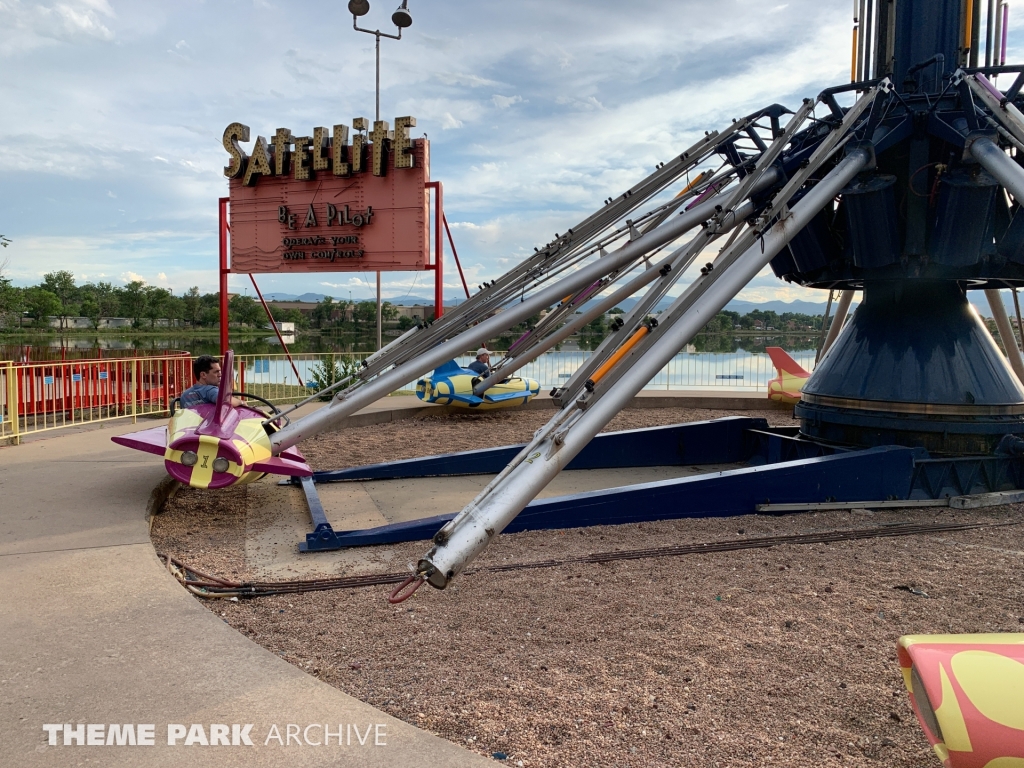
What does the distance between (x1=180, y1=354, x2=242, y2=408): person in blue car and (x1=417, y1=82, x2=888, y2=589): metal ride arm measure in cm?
384

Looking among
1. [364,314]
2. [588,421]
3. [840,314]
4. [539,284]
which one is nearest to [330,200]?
[539,284]

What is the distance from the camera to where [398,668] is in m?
3.54

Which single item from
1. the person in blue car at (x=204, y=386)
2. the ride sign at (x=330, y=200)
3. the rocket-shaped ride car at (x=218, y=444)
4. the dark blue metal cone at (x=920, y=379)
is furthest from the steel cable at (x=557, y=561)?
the ride sign at (x=330, y=200)

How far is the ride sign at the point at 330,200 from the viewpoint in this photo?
1460 centimetres

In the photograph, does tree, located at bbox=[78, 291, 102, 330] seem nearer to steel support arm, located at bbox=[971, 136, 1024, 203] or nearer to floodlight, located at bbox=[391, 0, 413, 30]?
floodlight, located at bbox=[391, 0, 413, 30]

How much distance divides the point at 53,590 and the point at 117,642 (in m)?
1.06

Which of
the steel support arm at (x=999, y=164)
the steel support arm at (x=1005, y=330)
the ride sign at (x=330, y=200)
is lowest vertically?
the steel support arm at (x=1005, y=330)

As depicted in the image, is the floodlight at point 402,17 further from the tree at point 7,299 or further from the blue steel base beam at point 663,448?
the tree at point 7,299

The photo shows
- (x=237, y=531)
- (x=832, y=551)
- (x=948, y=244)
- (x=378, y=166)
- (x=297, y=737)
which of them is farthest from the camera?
(x=378, y=166)

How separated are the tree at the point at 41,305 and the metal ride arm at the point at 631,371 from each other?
3192 inches

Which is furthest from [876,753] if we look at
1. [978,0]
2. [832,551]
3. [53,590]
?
[978,0]

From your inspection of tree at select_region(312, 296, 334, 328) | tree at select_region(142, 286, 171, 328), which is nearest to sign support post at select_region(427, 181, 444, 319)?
tree at select_region(312, 296, 334, 328)

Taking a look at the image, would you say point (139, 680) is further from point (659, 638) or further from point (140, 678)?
point (659, 638)

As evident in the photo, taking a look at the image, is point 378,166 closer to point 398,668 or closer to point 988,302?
point 988,302
